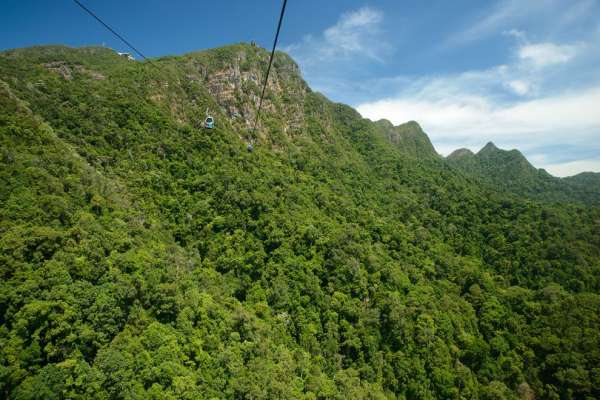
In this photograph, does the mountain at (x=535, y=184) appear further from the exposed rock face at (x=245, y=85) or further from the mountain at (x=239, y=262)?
the exposed rock face at (x=245, y=85)

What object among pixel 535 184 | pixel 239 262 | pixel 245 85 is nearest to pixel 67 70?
pixel 245 85

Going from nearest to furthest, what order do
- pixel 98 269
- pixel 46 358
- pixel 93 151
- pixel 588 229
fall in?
pixel 46 358, pixel 98 269, pixel 93 151, pixel 588 229

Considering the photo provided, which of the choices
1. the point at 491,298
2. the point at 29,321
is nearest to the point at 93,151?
the point at 29,321

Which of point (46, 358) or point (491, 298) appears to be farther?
→ point (491, 298)

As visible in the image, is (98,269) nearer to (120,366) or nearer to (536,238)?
(120,366)

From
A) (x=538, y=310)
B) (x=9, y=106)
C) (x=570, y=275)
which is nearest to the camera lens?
(x=9, y=106)

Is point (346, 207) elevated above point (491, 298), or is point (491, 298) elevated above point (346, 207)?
point (346, 207)

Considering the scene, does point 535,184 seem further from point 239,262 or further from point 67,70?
point 67,70

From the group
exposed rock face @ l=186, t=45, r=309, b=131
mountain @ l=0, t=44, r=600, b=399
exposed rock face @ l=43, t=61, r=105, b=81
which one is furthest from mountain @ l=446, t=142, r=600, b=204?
exposed rock face @ l=43, t=61, r=105, b=81

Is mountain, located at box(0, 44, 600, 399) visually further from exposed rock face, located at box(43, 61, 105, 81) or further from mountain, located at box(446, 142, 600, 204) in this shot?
mountain, located at box(446, 142, 600, 204)
